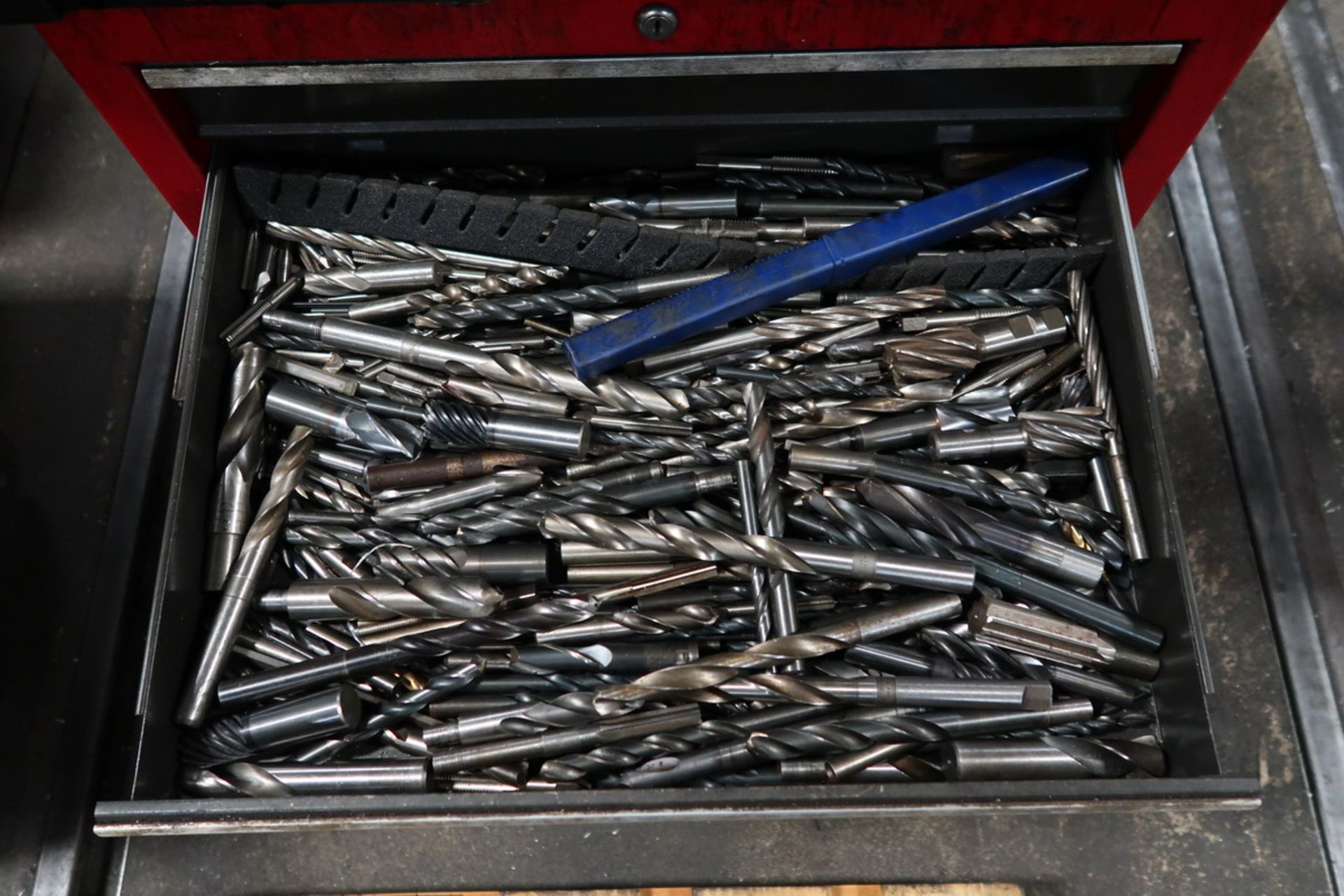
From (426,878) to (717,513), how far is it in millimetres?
748

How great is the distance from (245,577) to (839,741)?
87 centimetres

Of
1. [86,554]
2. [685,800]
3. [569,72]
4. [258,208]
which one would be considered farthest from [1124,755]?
[86,554]

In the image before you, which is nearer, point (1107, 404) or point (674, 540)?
point (674, 540)

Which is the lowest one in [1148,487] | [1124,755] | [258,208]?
[1124,755]

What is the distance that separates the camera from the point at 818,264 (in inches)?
63.6

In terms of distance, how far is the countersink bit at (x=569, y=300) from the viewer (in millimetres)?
1690

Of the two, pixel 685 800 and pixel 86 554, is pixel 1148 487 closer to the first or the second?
pixel 685 800

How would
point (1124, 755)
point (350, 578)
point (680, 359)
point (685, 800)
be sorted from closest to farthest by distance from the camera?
point (685, 800) → point (1124, 755) → point (350, 578) → point (680, 359)

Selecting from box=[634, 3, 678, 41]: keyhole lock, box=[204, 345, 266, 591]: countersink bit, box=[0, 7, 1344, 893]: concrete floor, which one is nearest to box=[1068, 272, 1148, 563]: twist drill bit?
box=[0, 7, 1344, 893]: concrete floor

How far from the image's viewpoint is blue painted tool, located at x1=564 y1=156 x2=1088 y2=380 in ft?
5.27

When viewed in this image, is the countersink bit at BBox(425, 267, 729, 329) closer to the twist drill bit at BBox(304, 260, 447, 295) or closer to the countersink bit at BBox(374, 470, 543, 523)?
the twist drill bit at BBox(304, 260, 447, 295)

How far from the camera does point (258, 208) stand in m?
1.71

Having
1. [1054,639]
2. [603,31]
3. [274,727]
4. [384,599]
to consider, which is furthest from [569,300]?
[1054,639]

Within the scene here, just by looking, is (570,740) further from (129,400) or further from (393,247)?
(129,400)
